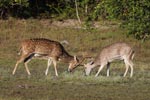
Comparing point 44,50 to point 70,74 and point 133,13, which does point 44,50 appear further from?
point 133,13

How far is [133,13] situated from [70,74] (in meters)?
10.3

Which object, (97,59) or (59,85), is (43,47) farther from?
(59,85)

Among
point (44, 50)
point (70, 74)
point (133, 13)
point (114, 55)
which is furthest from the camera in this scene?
point (133, 13)

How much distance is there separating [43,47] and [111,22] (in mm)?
13274

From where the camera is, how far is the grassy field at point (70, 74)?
54.7 ft

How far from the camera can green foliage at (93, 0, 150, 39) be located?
30328 mm

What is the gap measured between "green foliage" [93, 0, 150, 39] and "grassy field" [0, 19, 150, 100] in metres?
0.84

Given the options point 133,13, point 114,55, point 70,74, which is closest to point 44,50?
point 70,74

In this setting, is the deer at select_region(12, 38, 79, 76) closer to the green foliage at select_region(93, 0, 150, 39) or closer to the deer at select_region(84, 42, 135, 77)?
the deer at select_region(84, 42, 135, 77)

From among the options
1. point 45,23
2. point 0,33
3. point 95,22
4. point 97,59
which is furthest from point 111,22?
point 97,59

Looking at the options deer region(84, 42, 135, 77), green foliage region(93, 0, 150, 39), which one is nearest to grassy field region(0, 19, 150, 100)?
deer region(84, 42, 135, 77)

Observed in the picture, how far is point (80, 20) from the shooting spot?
1382 inches

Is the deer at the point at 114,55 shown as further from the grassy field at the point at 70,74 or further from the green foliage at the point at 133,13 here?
the green foliage at the point at 133,13

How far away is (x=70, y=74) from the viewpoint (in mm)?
20797
